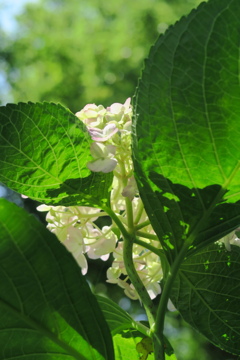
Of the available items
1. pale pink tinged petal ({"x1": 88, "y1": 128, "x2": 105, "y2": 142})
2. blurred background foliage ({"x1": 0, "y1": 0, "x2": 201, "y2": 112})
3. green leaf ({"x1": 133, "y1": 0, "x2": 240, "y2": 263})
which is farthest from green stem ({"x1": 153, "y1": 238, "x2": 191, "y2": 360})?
blurred background foliage ({"x1": 0, "y1": 0, "x2": 201, "y2": 112})

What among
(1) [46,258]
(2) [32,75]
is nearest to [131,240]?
(1) [46,258]

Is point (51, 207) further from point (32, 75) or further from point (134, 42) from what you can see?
point (32, 75)

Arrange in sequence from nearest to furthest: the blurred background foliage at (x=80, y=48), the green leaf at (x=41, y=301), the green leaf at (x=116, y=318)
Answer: the green leaf at (x=41, y=301)
the green leaf at (x=116, y=318)
the blurred background foliage at (x=80, y=48)

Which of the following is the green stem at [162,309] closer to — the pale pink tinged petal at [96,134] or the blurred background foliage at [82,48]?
the pale pink tinged petal at [96,134]

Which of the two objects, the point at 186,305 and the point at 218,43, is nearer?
the point at 218,43

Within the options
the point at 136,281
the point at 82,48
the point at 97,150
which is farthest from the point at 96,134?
the point at 82,48

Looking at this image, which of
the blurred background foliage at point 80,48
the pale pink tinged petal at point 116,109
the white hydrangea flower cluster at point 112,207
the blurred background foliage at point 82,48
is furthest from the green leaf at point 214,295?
the blurred background foliage at point 82,48
